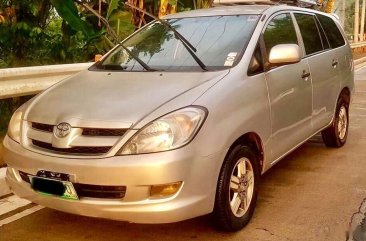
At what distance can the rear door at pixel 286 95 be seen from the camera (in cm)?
407

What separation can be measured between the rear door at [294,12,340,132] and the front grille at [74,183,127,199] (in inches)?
102

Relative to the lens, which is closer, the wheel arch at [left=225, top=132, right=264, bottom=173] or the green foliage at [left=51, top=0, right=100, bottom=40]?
the wheel arch at [left=225, top=132, right=264, bottom=173]

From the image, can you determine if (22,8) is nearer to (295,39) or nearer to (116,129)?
(295,39)

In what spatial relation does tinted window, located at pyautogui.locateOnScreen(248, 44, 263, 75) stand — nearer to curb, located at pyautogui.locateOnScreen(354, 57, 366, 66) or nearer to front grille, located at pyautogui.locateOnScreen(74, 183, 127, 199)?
front grille, located at pyautogui.locateOnScreen(74, 183, 127, 199)

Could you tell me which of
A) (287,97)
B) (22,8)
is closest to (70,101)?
(287,97)

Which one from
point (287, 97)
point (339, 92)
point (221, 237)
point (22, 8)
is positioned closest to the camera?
point (221, 237)

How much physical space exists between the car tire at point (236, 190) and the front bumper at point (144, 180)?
0.17 m

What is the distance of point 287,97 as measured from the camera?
427 cm

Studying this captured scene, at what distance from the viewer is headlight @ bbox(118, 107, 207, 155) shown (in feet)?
9.96

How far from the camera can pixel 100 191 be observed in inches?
122

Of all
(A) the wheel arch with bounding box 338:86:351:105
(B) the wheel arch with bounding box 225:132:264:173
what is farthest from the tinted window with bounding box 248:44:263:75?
(A) the wheel arch with bounding box 338:86:351:105

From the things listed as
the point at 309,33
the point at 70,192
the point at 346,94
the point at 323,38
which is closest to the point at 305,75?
the point at 309,33

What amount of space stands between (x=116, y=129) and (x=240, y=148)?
Result: 95 cm

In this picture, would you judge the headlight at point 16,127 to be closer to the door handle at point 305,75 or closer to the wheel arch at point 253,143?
the wheel arch at point 253,143
